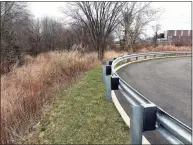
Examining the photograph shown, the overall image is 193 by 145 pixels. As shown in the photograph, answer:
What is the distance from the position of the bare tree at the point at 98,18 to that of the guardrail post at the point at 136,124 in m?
14.7

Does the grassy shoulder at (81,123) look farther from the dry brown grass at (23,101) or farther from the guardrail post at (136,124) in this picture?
the guardrail post at (136,124)

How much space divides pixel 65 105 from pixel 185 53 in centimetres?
2240

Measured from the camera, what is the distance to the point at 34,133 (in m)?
3.73

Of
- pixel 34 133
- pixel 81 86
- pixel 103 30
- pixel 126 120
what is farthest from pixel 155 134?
pixel 103 30

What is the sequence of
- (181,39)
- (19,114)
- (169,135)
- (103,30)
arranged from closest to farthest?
(169,135) → (19,114) → (103,30) → (181,39)

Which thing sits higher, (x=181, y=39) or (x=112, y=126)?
(x=181, y=39)

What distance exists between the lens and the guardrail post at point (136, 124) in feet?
9.50

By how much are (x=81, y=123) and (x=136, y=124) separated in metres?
1.43

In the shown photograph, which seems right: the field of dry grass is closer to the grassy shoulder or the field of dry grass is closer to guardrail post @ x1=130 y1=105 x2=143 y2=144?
the grassy shoulder

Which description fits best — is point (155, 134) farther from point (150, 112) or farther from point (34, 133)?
point (34, 133)

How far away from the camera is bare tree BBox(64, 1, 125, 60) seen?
1711cm

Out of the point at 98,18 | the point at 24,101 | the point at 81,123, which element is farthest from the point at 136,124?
the point at 98,18

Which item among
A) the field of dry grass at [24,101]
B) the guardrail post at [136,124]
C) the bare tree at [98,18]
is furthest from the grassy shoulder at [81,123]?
the bare tree at [98,18]

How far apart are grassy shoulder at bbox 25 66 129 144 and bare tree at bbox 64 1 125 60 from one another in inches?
490
